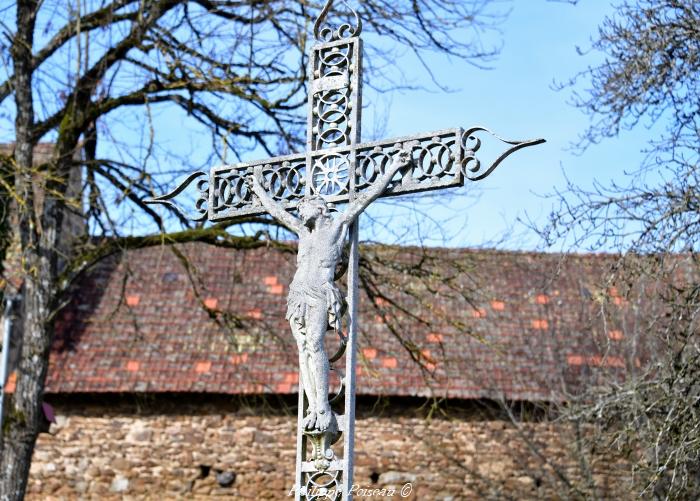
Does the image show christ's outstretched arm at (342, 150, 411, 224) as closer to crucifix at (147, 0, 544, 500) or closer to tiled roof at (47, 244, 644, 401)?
crucifix at (147, 0, 544, 500)

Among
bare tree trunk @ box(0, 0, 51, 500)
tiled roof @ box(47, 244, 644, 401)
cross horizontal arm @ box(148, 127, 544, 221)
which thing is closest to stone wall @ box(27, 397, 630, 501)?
tiled roof @ box(47, 244, 644, 401)

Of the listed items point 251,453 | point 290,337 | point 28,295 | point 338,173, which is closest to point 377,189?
point 338,173

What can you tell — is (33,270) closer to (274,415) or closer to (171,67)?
(171,67)

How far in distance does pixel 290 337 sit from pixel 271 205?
35.0ft

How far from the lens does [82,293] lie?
1794cm

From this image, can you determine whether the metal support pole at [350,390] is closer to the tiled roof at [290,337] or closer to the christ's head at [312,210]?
the christ's head at [312,210]

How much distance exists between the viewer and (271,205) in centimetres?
605

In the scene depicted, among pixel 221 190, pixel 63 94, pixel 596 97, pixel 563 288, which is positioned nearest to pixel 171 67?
pixel 63 94

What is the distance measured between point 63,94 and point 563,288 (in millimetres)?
8527

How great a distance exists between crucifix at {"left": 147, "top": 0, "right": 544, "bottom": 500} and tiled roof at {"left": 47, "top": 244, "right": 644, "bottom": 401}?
29.9ft

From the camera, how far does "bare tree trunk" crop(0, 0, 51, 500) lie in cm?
1135

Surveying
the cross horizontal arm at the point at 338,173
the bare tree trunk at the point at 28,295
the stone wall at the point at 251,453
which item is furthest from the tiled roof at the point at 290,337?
the cross horizontal arm at the point at 338,173

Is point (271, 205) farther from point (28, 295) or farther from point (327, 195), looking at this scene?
point (28, 295)

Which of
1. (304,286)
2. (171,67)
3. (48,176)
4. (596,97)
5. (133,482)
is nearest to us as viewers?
(304,286)
